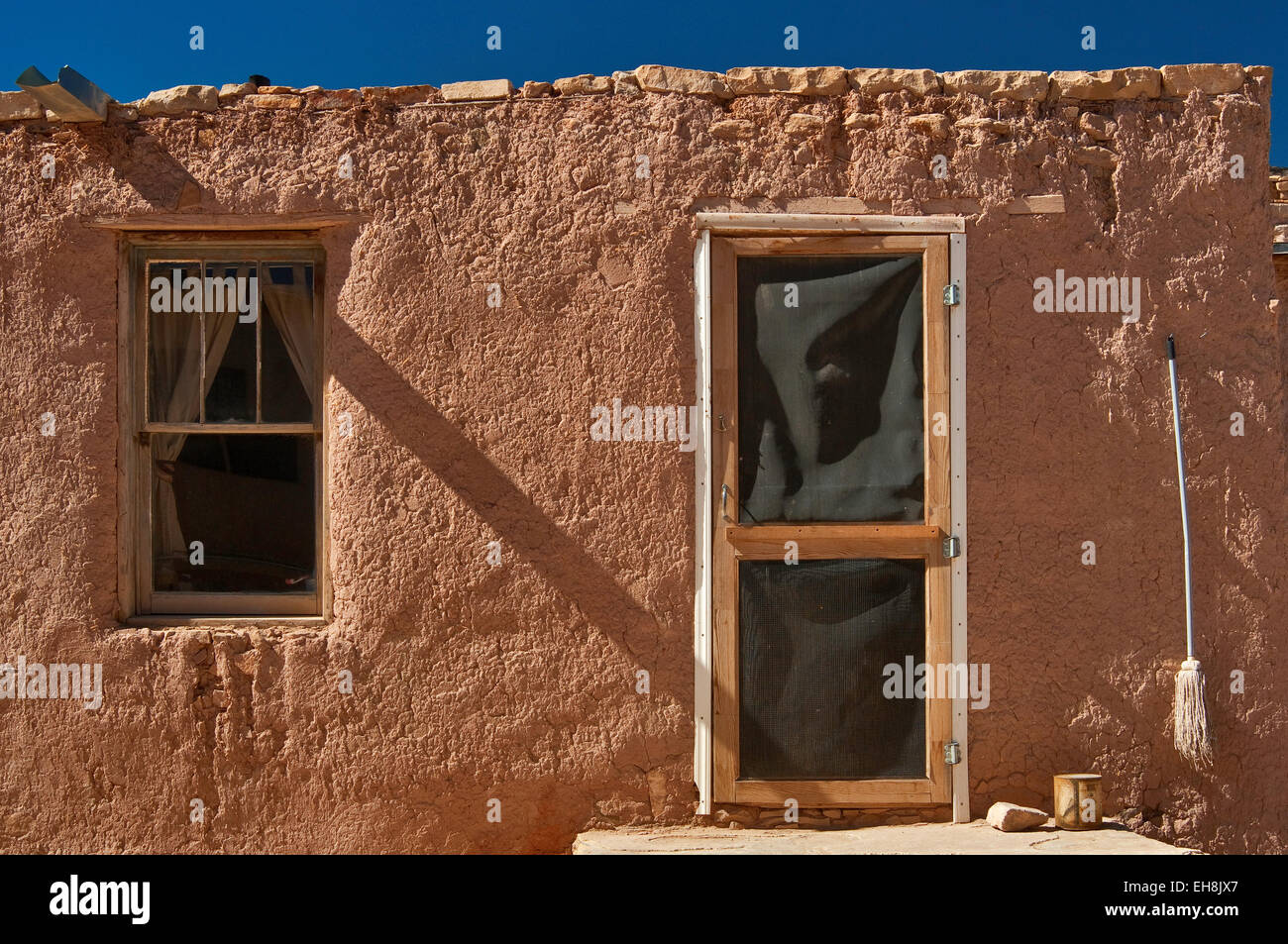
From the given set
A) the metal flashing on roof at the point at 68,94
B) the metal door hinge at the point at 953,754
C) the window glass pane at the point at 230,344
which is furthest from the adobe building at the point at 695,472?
the window glass pane at the point at 230,344

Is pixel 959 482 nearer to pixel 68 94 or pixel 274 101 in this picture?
pixel 274 101

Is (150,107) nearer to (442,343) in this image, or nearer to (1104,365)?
(442,343)

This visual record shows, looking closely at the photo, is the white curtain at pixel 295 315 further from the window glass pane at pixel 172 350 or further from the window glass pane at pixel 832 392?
the window glass pane at pixel 832 392

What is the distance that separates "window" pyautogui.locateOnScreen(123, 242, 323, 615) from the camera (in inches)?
174

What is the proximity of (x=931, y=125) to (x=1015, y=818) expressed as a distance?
279 centimetres

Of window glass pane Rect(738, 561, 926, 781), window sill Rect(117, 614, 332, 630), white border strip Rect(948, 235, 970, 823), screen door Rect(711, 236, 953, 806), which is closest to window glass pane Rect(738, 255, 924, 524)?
screen door Rect(711, 236, 953, 806)

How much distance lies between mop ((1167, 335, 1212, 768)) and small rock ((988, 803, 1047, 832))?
639mm

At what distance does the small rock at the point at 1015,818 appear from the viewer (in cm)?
402

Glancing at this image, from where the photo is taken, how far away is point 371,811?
13.8 ft

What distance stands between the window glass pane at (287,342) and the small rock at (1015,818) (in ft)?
10.5

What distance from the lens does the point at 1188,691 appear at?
4094 mm

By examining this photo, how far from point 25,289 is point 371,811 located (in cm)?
258

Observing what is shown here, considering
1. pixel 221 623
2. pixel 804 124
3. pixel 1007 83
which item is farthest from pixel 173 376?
pixel 1007 83

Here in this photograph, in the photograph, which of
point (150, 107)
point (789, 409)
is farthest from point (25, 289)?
point (789, 409)
